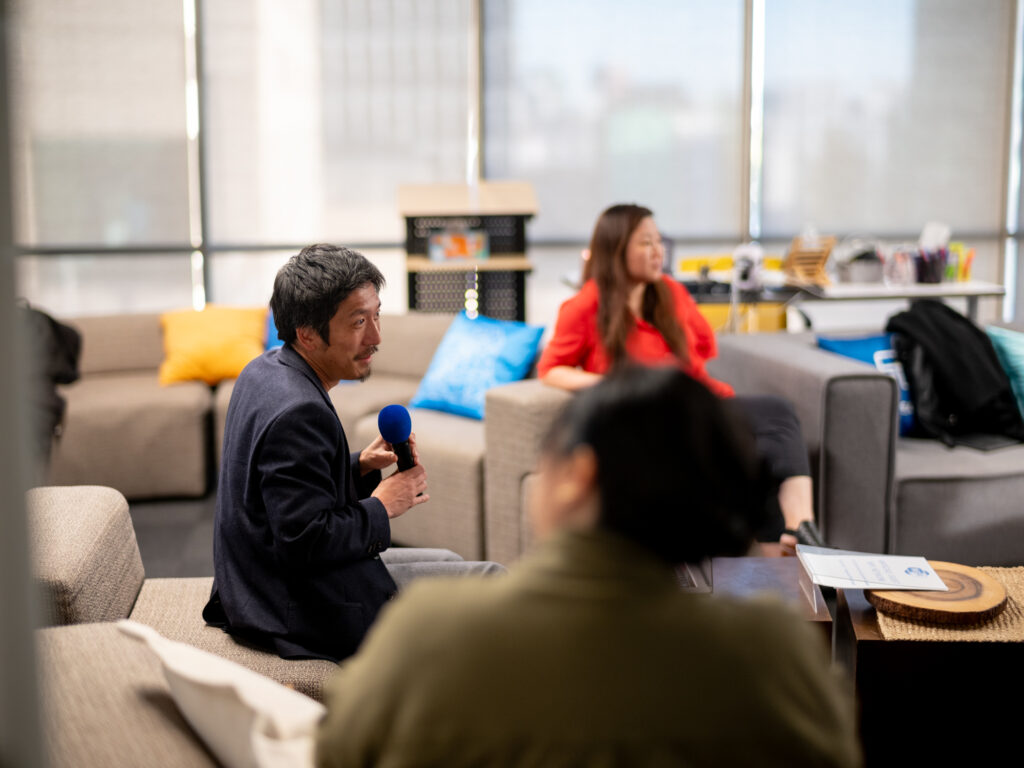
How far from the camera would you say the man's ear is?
1717 mm

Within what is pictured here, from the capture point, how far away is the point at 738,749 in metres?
0.81

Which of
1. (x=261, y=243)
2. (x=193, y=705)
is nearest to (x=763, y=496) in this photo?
(x=193, y=705)

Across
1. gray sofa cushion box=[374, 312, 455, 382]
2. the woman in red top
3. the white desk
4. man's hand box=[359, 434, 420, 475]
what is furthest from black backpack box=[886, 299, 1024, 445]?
man's hand box=[359, 434, 420, 475]

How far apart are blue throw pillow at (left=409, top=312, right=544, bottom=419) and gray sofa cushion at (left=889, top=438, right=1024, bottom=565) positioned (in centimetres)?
Result: 136

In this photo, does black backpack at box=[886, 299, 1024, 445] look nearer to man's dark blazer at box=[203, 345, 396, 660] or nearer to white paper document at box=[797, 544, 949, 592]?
white paper document at box=[797, 544, 949, 592]

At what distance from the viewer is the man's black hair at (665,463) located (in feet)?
2.71

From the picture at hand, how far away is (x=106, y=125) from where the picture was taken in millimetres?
6125

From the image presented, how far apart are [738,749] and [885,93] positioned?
6.72 m

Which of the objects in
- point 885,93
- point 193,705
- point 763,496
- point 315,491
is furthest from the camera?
point 885,93

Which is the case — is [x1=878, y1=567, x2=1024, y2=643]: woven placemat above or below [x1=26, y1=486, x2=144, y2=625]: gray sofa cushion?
below

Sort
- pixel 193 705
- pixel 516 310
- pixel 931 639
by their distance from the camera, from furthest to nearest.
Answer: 1. pixel 516 310
2. pixel 931 639
3. pixel 193 705

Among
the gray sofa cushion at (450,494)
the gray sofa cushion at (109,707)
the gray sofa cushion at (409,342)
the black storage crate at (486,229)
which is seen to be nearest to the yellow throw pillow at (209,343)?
the gray sofa cushion at (409,342)

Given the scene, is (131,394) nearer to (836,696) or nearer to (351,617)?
(351,617)

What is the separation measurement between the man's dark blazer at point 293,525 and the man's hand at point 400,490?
5cm
